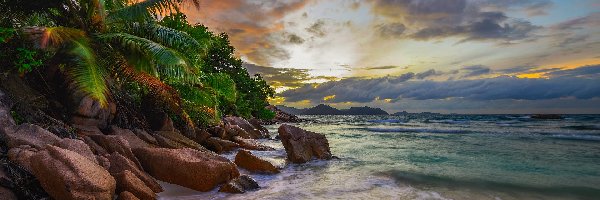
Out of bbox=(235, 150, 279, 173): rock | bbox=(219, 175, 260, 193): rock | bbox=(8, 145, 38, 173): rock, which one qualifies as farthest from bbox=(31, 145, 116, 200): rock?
bbox=(235, 150, 279, 173): rock

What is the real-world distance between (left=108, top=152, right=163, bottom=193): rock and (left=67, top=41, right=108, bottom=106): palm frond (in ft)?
7.80

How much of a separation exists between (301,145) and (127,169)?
6888 mm

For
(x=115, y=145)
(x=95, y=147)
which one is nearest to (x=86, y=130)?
(x=95, y=147)

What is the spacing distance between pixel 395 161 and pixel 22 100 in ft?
35.2

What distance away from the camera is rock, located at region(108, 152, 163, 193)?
22.3 feet

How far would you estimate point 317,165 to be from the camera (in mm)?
11852

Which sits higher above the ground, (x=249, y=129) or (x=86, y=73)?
(x=86, y=73)

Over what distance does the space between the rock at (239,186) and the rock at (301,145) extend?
4416 mm

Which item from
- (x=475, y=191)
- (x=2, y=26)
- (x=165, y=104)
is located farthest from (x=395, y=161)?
(x=2, y=26)

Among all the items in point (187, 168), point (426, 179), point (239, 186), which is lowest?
point (426, 179)

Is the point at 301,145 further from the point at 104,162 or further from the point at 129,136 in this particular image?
the point at 104,162

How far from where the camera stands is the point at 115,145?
8.14 m

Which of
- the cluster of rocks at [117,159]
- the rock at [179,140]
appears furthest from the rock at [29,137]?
the rock at [179,140]

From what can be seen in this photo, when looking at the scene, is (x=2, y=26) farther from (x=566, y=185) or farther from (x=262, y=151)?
(x=566, y=185)
